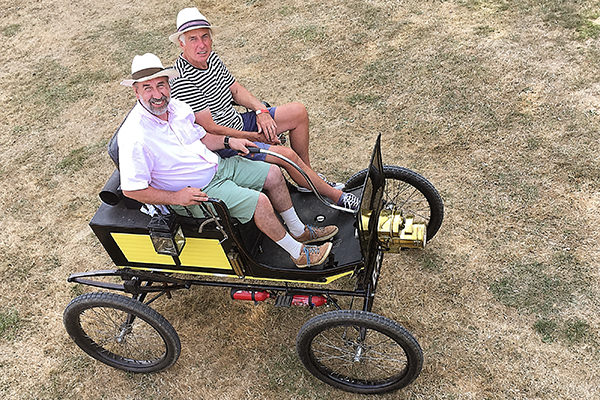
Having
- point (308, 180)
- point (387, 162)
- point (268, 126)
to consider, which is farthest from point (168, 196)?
point (387, 162)

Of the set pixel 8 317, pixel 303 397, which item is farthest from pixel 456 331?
pixel 8 317

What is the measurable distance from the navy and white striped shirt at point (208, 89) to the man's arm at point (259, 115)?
12cm

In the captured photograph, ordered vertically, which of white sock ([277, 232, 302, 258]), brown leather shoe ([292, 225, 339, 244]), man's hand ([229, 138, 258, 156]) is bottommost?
brown leather shoe ([292, 225, 339, 244])

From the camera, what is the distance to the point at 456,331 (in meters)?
3.68

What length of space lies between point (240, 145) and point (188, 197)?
2.18 ft

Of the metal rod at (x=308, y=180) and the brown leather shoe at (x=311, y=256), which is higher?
the metal rod at (x=308, y=180)

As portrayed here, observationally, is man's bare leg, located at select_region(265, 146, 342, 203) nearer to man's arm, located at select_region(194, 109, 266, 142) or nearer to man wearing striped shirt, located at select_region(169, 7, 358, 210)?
man wearing striped shirt, located at select_region(169, 7, 358, 210)

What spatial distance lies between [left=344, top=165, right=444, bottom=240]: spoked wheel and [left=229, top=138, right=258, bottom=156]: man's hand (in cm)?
81

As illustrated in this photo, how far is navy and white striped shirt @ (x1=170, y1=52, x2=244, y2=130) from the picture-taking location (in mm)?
3768

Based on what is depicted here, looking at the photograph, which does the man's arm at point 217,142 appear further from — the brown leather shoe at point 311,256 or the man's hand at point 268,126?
the brown leather shoe at point 311,256

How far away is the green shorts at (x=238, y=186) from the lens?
3.23 m

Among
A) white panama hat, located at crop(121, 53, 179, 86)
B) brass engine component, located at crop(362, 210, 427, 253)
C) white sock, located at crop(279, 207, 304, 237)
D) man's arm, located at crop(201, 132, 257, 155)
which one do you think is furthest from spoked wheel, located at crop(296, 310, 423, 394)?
white panama hat, located at crop(121, 53, 179, 86)

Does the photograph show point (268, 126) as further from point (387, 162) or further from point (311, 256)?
point (387, 162)

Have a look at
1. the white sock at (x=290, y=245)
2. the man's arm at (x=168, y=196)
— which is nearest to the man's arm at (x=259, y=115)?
the white sock at (x=290, y=245)
